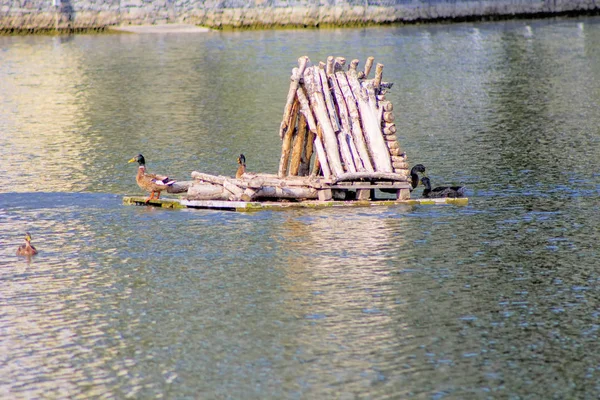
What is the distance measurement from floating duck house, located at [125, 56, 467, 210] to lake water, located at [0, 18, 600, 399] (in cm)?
51

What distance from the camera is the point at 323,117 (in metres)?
20.7

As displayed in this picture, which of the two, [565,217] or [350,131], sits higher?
[350,131]

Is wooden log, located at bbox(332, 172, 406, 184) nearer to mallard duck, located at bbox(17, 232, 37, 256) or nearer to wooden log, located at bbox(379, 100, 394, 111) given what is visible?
wooden log, located at bbox(379, 100, 394, 111)

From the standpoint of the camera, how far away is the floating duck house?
19938mm

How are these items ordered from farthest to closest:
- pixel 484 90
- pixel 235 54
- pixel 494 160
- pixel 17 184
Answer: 1. pixel 235 54
2. pixel 484 90
3. pixel 494 160
4. pixel 17 184

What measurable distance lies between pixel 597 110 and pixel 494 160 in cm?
859

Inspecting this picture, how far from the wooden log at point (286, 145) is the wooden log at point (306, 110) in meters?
0.28

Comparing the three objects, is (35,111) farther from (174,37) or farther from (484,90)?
(174,37)

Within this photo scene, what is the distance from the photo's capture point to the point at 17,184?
22.5 metres

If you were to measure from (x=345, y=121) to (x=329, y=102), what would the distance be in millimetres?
499

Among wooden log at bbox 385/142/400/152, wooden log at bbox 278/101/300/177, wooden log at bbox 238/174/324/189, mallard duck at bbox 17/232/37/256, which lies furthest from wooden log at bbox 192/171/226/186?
mallard duck at bbox 17/232/37/256

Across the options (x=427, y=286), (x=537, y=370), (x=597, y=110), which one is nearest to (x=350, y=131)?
(x=427, y=286)

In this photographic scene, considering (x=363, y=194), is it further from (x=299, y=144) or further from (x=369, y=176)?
(x=299, y=144)

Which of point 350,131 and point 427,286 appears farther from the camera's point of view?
point 350,131
